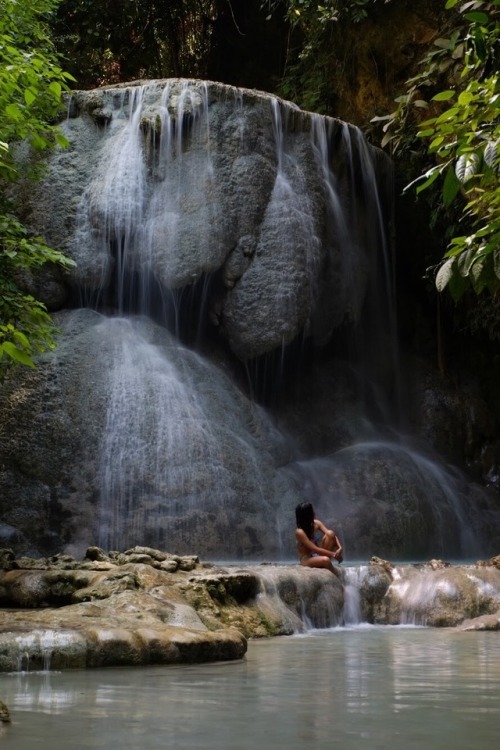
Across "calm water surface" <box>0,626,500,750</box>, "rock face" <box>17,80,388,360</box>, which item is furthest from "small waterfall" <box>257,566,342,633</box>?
"rock face" <box>17,80,388,360</box>

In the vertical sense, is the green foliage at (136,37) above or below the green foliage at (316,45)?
above

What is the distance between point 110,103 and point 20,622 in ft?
37.4

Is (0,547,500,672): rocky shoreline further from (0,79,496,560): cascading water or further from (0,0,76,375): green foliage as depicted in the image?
(0,79,496,560): cascading water

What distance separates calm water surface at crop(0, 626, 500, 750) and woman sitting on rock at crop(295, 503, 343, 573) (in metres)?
3.31

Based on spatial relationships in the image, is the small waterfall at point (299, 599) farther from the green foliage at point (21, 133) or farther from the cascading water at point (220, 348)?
the cascading water at point (220, 348)

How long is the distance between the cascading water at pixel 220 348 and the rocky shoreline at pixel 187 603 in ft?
10.7

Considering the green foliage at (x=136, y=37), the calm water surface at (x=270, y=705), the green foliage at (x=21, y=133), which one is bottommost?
the calm water surface at (x=270, y=705)

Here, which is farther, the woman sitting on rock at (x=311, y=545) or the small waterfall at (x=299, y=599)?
the woman sitting on rock at (x=311, y=545)

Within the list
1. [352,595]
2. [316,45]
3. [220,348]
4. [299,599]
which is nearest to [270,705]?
[299,599]

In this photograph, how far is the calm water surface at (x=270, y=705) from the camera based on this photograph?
337cm

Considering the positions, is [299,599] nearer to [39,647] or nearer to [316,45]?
[39,647]

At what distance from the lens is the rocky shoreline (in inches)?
221

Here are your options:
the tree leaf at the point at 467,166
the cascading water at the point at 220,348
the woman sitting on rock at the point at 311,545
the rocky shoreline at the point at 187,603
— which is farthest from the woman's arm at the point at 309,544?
the tree leaf at the point at 467,166

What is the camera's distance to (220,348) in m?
15.7
